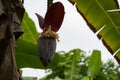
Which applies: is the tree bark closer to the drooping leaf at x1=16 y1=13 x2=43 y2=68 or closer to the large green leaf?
the drooping leaf at x1=16 y1=13 x2=43 y2=68

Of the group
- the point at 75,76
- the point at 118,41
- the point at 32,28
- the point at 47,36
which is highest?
the point at 47,36

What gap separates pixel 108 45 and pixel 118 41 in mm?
71

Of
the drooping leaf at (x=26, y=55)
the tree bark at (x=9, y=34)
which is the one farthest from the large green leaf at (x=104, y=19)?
the tree bark at (x=9, y=34)

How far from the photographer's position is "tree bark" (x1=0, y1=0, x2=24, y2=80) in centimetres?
73

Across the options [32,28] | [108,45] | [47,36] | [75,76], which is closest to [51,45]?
[47,36]

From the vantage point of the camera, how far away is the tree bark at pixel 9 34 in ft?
2.38

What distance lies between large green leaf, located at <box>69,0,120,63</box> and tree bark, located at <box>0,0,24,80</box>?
0.69 m

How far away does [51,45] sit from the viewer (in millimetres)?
812

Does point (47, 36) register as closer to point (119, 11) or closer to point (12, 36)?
point (12, 36)

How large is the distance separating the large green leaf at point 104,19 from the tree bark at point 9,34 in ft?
2.28

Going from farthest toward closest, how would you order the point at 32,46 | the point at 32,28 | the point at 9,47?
the point at 32,28 < the point at 32,46 < the point at 9,47

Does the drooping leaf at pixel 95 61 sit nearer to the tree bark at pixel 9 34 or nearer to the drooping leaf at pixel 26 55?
the drooping leaf at pixel 26 55

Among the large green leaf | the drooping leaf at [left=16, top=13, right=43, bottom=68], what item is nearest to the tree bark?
the drooping leaf at [left=16, top=13, right=43, bottom=68]

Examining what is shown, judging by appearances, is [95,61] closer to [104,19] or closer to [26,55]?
[104,19]
